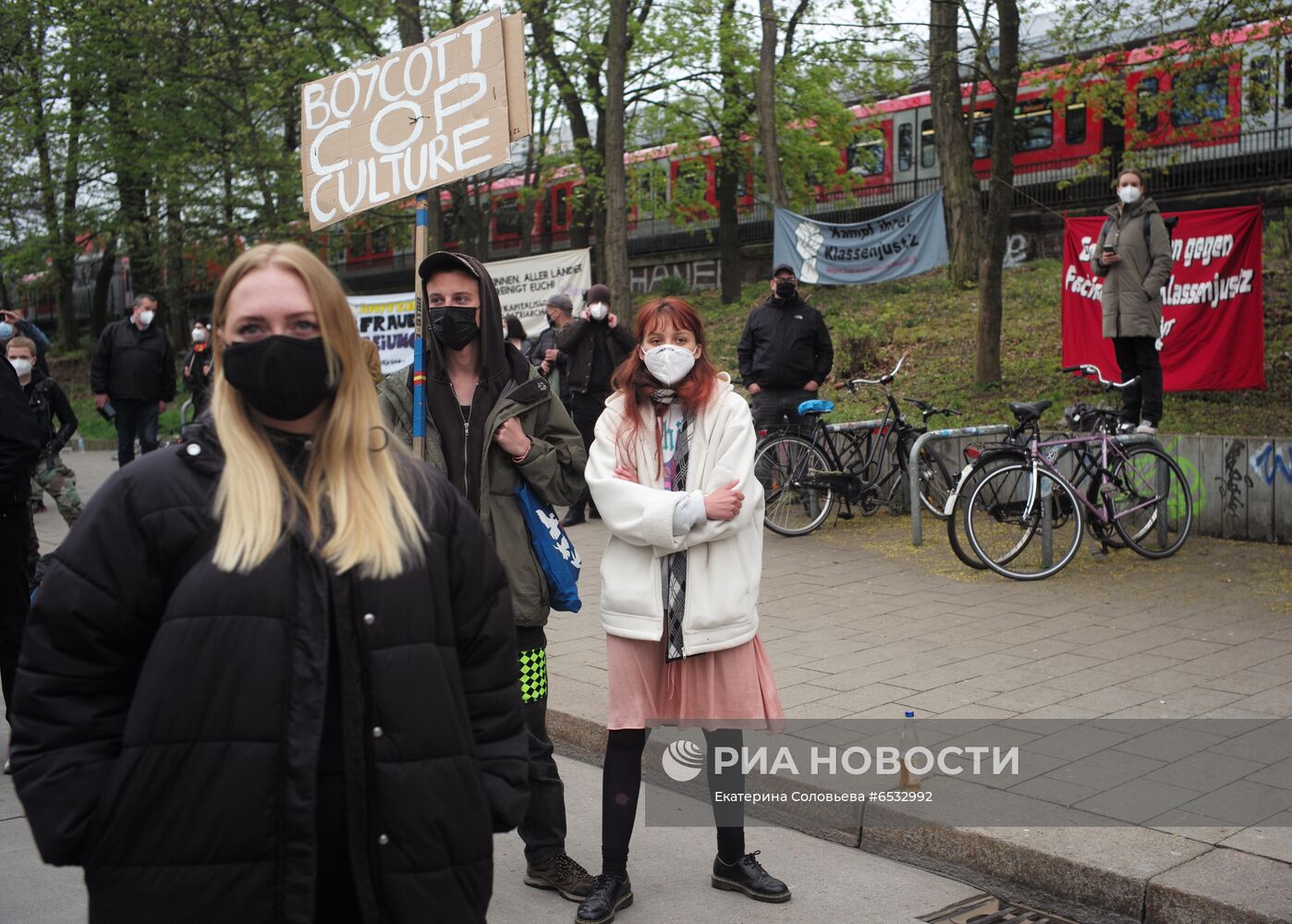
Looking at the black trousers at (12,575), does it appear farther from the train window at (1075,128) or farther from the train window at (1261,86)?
the train window at (1075,128)

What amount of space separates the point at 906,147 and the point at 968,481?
23.1m

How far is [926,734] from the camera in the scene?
5.49 metres

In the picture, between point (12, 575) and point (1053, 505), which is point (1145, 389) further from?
point (12, 575)

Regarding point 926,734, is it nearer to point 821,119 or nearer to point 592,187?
point 592,187

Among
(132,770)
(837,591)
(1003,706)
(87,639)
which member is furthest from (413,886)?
(837,591)

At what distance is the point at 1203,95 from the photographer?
41.7 ft

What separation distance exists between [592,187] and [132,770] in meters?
24.1

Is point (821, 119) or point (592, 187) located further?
point (821, 119)

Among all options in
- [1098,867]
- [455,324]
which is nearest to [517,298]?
[455,324]

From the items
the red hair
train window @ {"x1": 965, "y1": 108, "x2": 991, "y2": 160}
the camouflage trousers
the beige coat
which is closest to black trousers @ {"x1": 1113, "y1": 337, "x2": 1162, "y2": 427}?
the beige coat

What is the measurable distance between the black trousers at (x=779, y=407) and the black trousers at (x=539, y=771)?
716cm

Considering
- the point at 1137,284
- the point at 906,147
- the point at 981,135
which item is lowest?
the point at 1137,284

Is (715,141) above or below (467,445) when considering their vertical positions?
above

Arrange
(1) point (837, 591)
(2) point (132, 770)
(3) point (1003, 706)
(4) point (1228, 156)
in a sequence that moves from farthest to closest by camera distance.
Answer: (4) point (1228, 156), (1) point (837, 591), (3) point (1003, 706), (2) point (132, 770)
